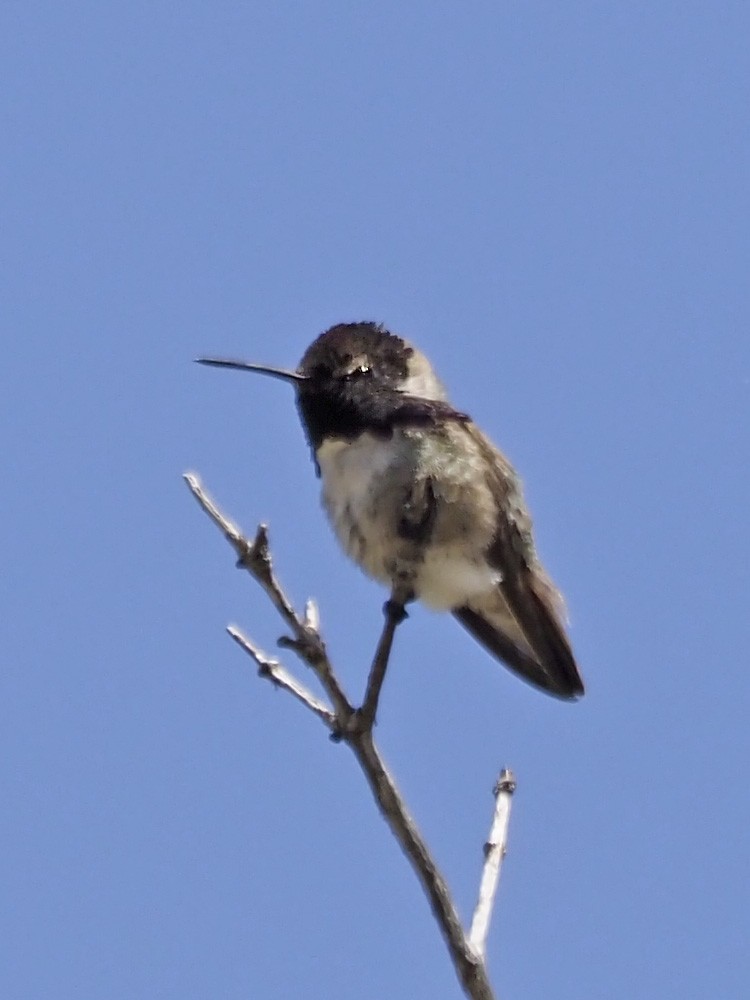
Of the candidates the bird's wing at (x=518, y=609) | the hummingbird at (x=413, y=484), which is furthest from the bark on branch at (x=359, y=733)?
the bird's wing at (x=518, y=609)

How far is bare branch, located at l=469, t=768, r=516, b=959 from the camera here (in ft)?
11.2

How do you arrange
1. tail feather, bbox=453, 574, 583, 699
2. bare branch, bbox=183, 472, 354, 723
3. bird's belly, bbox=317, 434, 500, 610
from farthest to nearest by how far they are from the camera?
tail feather, bbox=453, 574, 583, 699 → bird's belly, bbox=317, 434, 500, 610 → bare branch, bbox=183, 472, 354, 723

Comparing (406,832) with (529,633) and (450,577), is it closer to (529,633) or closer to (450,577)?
(450,577)

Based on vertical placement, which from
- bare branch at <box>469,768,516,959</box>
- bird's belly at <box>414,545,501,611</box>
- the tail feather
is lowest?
bare branch at <box>469,768,516,959</box>

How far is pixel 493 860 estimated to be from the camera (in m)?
→ 3.65

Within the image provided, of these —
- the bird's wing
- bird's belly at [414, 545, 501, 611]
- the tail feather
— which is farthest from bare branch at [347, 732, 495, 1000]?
the tail feather

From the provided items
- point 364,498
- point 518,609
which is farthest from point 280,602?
point 518,609

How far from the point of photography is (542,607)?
523 centimetres

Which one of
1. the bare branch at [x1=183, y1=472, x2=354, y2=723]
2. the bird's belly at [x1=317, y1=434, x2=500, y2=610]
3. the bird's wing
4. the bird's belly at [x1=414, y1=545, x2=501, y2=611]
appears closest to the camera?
the bare branch at [x1=183, y1=472, x2=354, y2=723]

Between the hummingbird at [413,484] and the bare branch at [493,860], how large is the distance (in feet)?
2.00

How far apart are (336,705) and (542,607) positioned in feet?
6.51

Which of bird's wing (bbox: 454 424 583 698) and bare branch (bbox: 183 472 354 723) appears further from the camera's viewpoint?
bird's wing (bbox: 454 424 583 698)

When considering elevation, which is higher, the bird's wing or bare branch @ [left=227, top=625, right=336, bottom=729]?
the bird's wing

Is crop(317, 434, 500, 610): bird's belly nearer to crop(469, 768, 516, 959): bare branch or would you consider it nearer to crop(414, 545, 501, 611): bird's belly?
crop(414, 545, 501, 611): bird's belly
